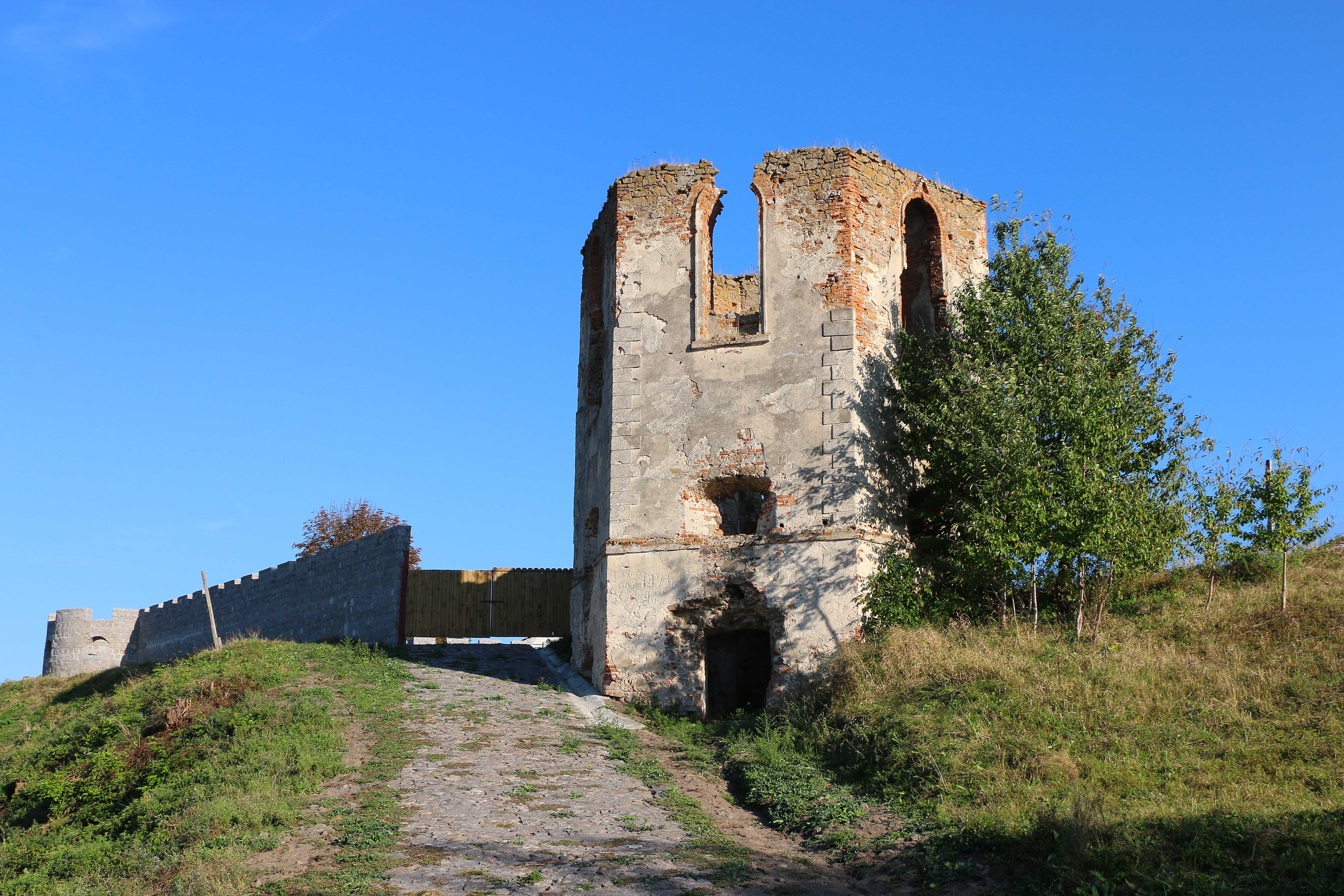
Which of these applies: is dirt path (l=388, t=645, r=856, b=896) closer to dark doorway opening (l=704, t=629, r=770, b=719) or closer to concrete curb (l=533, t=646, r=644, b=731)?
concrete curb (l=533, t=646, r=644, b=731)

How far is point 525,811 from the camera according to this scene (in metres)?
11.4

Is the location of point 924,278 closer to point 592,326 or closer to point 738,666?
point 592,326

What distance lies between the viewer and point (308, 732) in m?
14.2

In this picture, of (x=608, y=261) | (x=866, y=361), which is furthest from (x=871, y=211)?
(x=608, y=261)

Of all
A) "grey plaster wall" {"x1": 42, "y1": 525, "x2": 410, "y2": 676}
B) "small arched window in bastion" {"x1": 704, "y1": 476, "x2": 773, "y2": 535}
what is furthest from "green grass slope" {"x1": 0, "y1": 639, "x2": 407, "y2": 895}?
"small arched window in bastion" {"x1": 704, "y1": 476, "x2": 773, "y2": 535}

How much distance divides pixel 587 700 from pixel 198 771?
Result: 5.64 m

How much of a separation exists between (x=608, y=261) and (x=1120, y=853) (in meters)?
12.7

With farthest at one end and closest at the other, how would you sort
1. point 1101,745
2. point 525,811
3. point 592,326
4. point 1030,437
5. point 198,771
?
point 592,326
point 1030,437
point 198,771
point 1101,745
point 525,811

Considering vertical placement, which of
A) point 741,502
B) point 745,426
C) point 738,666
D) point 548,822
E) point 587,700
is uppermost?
point 745,426

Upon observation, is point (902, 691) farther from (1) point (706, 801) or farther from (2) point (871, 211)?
(2) point (871, 211)

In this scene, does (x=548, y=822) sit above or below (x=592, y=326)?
below

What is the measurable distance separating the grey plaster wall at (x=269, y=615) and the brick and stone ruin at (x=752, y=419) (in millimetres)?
5142

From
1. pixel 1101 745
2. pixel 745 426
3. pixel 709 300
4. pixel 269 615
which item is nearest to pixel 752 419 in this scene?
pixel 745 426

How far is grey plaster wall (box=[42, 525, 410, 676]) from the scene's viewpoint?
22.5 meters
